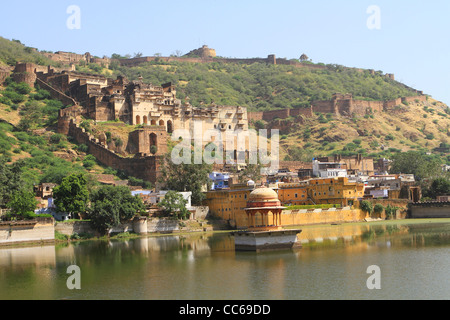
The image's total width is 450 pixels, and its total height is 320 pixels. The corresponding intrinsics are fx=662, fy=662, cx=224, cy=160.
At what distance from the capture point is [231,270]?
28.3m

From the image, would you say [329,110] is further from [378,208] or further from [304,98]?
[378,208]

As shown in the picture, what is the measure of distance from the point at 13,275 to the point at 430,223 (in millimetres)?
35154

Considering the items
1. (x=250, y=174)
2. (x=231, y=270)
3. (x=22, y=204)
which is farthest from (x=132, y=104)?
(x=231, y=270)

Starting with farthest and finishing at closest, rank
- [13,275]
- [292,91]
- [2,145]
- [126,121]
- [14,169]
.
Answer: [292,91], [126,121], [2,145], [14,169], [13,275]

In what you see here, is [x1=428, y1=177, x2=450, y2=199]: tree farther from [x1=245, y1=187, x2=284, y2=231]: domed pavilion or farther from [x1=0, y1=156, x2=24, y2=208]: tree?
[x1=0, y1=156, x2=24, y2=208]: tree

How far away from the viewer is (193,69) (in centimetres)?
12669

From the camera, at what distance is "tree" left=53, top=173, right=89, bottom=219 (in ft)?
156

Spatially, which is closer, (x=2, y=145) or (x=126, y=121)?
(x=2, y=145)

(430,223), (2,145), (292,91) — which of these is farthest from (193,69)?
(430,223)

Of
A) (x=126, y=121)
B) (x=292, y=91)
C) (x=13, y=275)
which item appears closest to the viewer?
(x=13, y=275)

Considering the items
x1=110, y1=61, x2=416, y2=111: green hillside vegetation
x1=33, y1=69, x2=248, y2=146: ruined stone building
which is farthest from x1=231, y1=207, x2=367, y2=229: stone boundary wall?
x1=110, y1=61, x2=416, y2=111: green hillside vegetation

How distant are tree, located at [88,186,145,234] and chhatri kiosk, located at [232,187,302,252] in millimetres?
14260

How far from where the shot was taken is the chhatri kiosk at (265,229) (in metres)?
34.8
